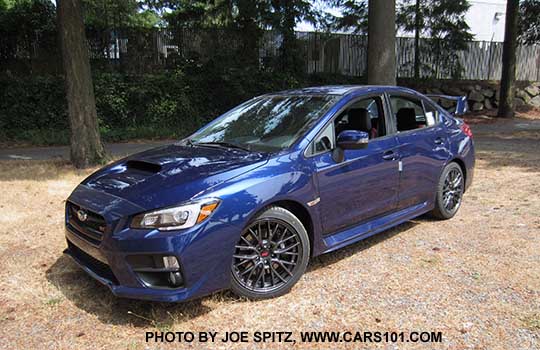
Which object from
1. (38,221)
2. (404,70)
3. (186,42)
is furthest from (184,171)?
(404,70)

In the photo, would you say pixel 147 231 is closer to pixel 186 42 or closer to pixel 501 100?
pixel 186 42

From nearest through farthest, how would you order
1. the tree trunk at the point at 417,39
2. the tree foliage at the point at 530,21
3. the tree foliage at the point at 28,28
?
1. the tree foliage at the point at 28,28
2. the tree foliage at the point at 530,21
3. the tree trunk at the point at 417,39

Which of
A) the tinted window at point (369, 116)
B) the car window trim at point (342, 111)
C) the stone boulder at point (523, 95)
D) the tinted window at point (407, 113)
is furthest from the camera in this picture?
the stone boulder at point (523, 95)

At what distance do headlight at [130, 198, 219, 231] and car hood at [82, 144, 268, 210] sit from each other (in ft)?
0.18

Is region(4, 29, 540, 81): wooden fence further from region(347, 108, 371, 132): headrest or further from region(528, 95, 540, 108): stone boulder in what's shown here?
region(347, 108, 371, 132): headrest

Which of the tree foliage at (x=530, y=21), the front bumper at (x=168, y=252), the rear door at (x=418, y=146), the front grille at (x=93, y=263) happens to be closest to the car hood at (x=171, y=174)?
the front bumper at (x=168, y=252)

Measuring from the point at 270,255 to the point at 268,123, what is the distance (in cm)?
138

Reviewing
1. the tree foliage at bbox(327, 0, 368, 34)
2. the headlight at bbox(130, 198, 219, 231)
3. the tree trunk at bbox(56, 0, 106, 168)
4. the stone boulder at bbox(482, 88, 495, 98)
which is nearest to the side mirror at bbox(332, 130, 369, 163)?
the headlight at bbox(130, 198, 219, 231)

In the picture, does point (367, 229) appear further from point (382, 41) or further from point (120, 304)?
point (382, 41)

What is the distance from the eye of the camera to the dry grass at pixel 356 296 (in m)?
2.99

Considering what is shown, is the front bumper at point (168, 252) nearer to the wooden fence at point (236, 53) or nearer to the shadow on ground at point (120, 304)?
the shadow on ground at point (120, 304)

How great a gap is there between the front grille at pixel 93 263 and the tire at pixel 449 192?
3534mm

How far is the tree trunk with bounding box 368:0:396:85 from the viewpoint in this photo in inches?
367

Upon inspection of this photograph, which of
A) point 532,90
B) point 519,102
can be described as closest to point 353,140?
point 519,102
